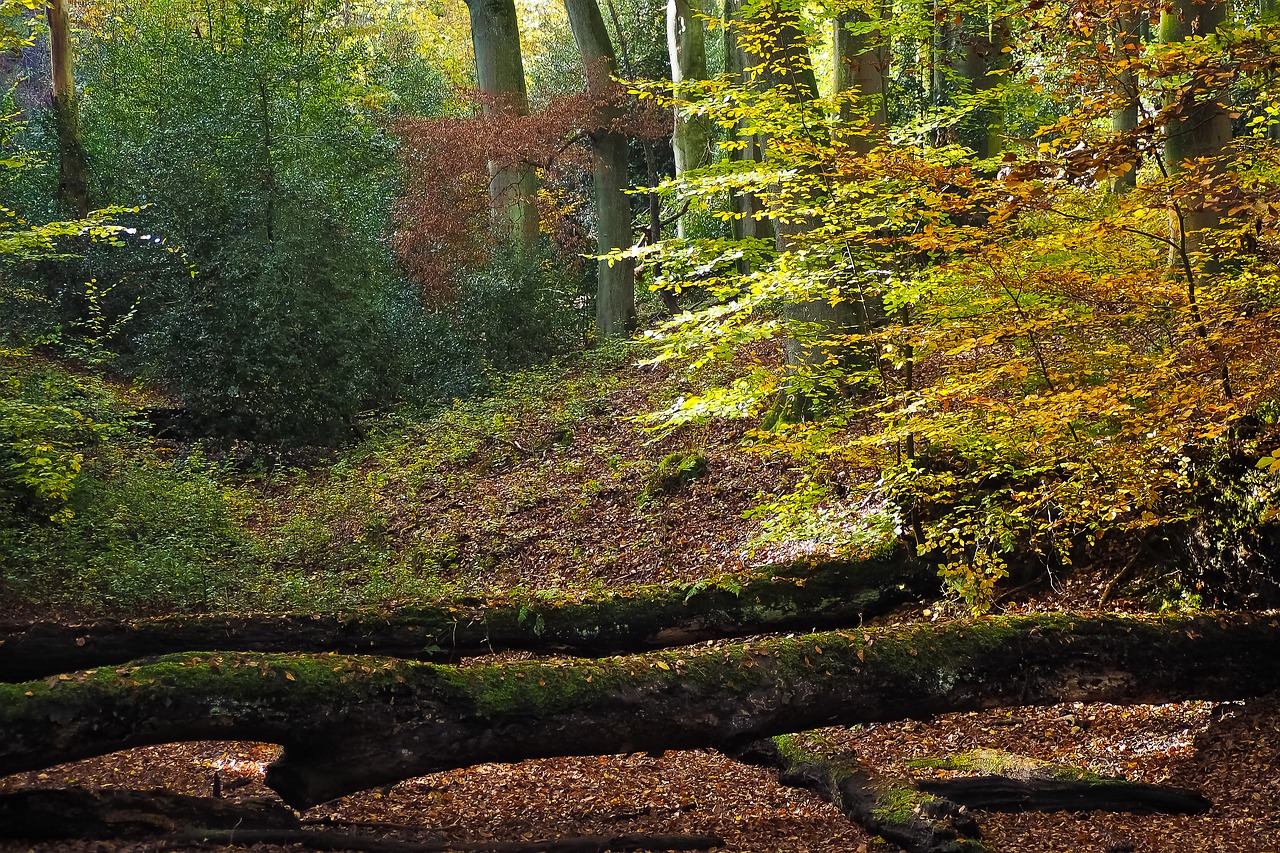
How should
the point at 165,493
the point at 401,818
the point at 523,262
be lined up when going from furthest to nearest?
the point at 523,262
the point at 165,493
the point at 401,818

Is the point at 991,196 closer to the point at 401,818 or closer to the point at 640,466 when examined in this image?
the point at 401,818

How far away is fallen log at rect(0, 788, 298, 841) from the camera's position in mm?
4203

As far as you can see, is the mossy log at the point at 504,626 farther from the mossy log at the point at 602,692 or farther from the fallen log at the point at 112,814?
the mossy log at the point at 602,692

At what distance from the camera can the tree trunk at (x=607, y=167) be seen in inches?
732

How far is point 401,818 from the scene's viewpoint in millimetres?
5164

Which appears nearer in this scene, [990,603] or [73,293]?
[990,603]

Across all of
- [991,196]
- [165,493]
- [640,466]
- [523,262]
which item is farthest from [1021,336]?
[523,262]

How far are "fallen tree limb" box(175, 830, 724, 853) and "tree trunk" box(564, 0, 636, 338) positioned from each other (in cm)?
1469

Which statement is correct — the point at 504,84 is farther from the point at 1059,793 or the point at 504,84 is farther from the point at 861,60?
the point at 1059,793

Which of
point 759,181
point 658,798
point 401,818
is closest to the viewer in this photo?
point 401,818

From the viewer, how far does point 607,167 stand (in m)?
18.9

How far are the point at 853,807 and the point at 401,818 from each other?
2334 mm

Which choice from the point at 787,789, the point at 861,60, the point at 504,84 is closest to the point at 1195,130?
the point at 861,60

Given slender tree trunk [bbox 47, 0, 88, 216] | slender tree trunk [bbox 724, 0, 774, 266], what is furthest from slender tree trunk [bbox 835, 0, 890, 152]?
slender tree trunk [bbox 47, 0, 88, 216]
